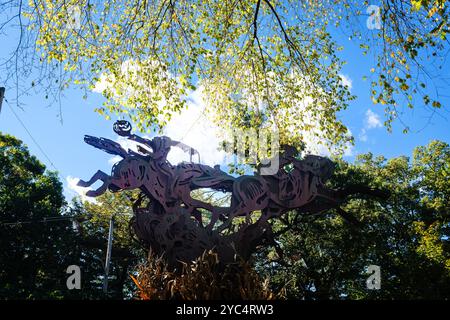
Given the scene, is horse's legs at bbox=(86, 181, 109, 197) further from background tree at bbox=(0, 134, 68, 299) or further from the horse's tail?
background tree at bbox=(0, 134, 68, 299)

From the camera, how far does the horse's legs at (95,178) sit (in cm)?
784

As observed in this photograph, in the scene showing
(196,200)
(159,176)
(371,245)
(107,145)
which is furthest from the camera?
(371,245)

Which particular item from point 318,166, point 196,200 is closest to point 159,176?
point 196,200

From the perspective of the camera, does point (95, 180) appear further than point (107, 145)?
No

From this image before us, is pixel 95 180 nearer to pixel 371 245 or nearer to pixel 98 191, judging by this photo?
pixel 98 191

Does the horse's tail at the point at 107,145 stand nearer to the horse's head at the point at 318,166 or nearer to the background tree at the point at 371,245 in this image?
the horse's head at the point at 318,166

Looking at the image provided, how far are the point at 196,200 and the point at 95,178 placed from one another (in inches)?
82.2

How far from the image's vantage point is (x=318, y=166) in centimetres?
941

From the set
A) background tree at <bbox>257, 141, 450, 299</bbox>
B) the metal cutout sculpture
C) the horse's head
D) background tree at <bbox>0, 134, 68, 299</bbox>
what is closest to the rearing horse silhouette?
the metal cutout sculpture

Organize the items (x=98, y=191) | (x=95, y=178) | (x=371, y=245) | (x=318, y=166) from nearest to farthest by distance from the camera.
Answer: (x=98, y=191) < (x=95, y=178) < (x=318, y=166) < (x=371, y=245)

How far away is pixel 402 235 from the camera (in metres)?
18.3

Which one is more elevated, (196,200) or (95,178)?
(95,178)

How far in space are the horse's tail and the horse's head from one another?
3924mm

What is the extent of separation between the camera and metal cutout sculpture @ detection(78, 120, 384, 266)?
319 inches
